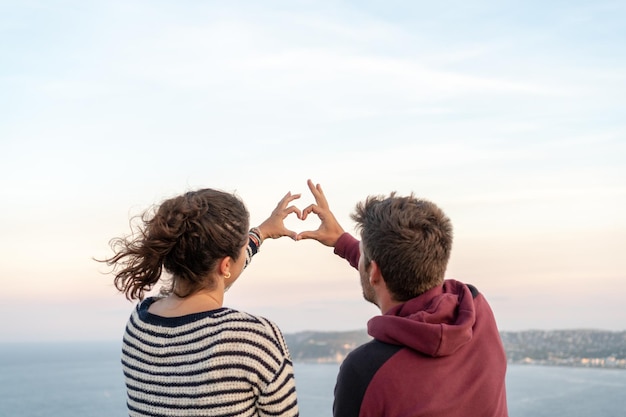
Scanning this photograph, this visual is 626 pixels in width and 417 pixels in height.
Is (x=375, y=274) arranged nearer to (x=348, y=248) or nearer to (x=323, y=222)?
(x=348, y=248)

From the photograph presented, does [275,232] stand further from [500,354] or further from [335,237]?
[500,354]

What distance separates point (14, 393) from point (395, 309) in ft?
199

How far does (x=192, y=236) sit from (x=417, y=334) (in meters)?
0.57

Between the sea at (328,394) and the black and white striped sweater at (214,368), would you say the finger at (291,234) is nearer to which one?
the black and white striped sweater at (214,368)

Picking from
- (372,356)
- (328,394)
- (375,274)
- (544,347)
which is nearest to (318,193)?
(375,274)

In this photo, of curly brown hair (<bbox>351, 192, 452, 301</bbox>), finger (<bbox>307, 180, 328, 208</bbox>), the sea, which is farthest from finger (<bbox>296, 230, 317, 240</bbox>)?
the sea

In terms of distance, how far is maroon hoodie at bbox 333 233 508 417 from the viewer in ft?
4.97

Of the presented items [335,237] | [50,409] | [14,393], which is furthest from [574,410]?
[14,393]

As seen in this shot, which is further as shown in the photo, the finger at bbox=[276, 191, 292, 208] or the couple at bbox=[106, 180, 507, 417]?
the finger at bbox=[276, 191, 292, 208]

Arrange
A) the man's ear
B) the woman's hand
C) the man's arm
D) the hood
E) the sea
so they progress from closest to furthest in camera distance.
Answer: the hood
the man's ear
the man's arm
the woman's hand
the sea

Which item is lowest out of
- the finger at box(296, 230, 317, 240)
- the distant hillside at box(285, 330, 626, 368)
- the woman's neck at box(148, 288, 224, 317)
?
the distant hillside at box(285, 330, 626, 368)

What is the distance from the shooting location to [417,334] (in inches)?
59.1

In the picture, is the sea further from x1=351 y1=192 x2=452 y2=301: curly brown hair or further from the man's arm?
x1=351 y1=192 x2=452 y2=301: curly brown hair

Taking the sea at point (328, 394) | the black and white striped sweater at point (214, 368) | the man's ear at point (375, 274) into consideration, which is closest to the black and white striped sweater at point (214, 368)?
the black and white striped sweater at point (214, 368)
